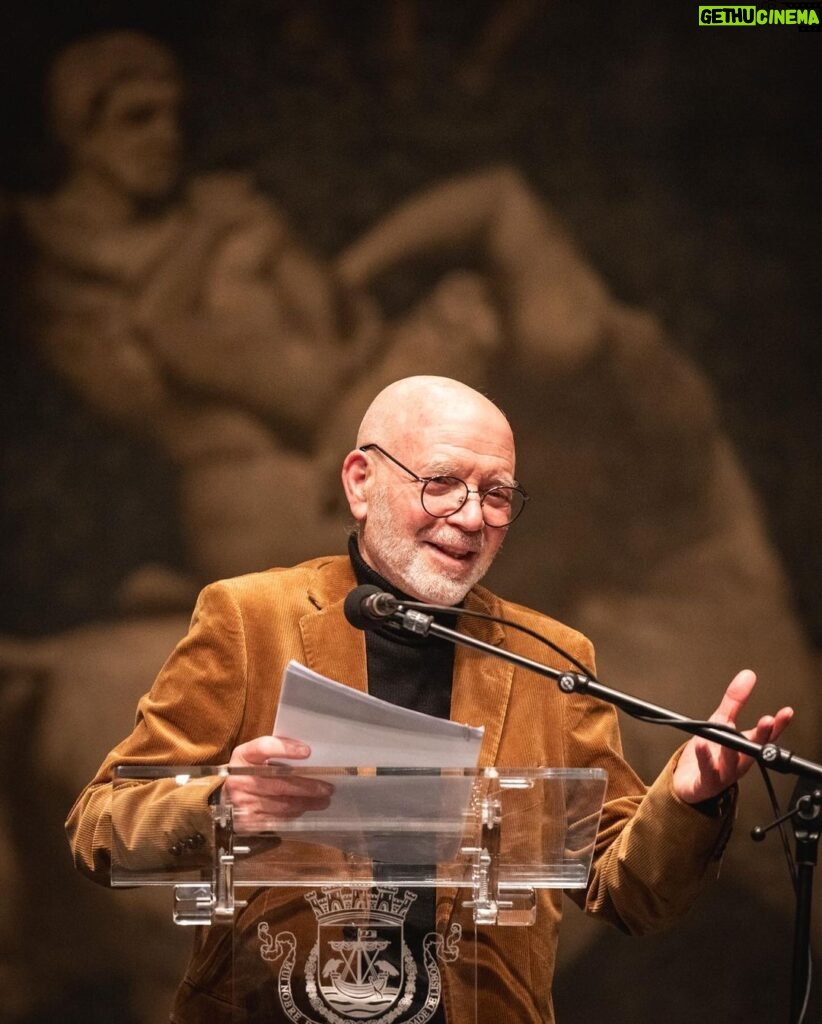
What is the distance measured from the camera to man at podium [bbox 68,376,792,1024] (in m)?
1.91

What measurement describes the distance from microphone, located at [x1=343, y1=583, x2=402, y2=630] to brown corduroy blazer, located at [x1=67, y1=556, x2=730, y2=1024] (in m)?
0.49

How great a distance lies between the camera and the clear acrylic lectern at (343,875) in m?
1.89

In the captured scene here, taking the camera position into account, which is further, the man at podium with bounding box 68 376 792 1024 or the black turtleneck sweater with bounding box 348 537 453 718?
the black turtleneck sweater with bounding box 348 537 453 718

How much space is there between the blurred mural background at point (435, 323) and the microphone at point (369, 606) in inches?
95.8

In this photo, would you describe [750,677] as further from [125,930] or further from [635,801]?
[125,930]

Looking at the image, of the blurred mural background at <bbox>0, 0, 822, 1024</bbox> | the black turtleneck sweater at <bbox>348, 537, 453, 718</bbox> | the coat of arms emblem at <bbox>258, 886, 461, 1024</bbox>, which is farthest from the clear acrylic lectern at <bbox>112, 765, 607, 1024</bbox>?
the blurred mural background at <bbox>0, 0, 822, 1024</bbox>

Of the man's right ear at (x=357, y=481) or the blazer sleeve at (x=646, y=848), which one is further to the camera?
the man's right ear at (x=357, y=481)

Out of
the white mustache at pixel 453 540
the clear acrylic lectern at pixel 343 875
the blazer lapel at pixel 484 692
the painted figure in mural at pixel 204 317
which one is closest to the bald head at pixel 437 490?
the white mustache at pixel 453 540

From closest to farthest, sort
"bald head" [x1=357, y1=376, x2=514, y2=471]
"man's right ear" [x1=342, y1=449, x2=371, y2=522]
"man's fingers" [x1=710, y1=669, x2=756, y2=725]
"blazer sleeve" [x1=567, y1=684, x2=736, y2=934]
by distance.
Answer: "man's fingers" [x1=710, y1=669, x2=756, y2=725], "blazer sleeve" [x1=567, y1=684, x2=736, y2=934], "bald head" [x1=357, y1=376, x2=514, y2=471], "man's right ear" [x1=342, y1=449, x2=371, y2=522]

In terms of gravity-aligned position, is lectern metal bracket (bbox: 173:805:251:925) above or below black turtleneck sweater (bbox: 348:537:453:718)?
below

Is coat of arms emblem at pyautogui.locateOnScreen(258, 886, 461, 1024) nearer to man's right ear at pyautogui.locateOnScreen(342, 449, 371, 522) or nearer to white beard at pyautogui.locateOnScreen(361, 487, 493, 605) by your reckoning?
white beard at pyautogui.locateOnScreen(361, 487, 493, 605)

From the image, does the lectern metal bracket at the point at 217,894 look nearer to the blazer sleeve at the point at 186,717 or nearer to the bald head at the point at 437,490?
the blazer sleeve at the point at 186,717

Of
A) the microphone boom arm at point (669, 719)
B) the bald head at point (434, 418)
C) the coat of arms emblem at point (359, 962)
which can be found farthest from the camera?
the bald head at point (434, 418)

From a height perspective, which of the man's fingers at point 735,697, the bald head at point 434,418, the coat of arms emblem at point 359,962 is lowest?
the coat of arms emblem at point 359,962
